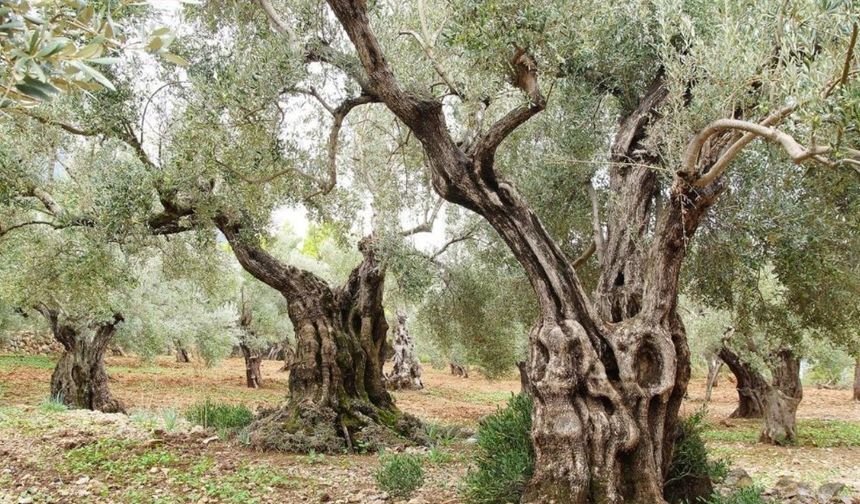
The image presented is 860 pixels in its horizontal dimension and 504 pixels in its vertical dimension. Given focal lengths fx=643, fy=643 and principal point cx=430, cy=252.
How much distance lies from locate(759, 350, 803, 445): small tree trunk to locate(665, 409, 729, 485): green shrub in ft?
34.6

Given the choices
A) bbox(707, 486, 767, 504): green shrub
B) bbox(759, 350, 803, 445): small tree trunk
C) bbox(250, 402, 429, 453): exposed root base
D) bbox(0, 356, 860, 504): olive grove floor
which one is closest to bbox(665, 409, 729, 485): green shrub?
bbox(707, 486, 767, 504): green shrub

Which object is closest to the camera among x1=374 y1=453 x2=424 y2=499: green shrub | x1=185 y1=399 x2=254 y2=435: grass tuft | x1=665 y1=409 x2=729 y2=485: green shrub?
x1=665 y1=409 x2=729 y2=485: green shrub

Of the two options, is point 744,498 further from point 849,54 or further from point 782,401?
point 782,401

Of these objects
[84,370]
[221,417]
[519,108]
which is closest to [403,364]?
[84,370]

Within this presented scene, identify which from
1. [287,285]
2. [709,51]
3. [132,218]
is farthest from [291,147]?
[709,51]

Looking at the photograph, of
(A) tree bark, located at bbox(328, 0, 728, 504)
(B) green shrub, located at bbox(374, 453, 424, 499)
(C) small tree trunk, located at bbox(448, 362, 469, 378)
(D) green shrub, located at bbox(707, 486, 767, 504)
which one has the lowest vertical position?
(C) small tree trunk, located at bbox(448, 362, 469, 378)

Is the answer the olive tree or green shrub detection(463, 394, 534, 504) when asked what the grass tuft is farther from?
the olive tree

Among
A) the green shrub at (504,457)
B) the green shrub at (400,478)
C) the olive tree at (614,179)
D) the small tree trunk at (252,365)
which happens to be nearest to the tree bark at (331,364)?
the green shrub at (400,478)

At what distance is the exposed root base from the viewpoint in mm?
11438

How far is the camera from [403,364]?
31578 mm

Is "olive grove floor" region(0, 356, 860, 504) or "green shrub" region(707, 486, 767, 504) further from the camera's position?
"olive grove floor" region(0, 356, 860, 504)

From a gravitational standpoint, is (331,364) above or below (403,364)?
above

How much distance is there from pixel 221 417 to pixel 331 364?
9.08 feet

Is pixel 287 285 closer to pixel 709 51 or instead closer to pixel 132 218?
pixel 132 218
